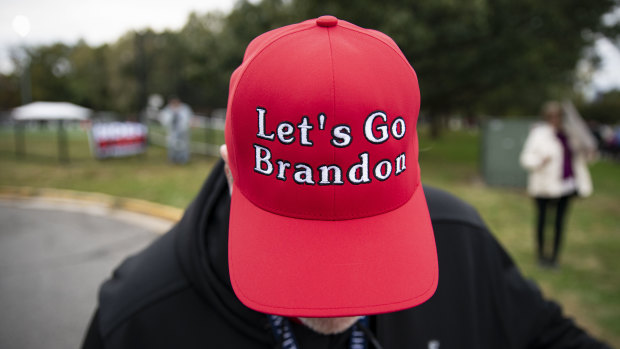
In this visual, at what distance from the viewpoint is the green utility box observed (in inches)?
387

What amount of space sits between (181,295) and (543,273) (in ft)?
15.8

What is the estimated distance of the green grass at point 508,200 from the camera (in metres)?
4.20

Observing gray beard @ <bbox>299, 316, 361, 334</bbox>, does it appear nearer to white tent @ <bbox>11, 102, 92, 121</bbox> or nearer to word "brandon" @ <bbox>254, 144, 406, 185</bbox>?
word "brandon" @ <bbox>254, 144, 406, 185</bbox>

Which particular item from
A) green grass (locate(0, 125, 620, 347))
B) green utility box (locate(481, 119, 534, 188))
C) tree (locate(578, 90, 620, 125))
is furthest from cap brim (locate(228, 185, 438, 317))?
tree (locate(578, 90, 620, 125))

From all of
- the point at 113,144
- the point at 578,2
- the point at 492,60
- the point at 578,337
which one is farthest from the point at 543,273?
the point at 113,144

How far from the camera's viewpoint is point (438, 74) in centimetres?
1590

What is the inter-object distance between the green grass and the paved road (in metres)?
1.23

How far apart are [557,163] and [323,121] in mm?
4644

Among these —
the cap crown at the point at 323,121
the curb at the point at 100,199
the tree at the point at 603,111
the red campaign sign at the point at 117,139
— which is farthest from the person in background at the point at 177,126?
the tree at the point at 603,111

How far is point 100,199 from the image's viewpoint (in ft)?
27.0

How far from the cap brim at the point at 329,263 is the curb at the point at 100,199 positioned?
19.9 ft

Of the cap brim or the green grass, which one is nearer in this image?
the cap brim

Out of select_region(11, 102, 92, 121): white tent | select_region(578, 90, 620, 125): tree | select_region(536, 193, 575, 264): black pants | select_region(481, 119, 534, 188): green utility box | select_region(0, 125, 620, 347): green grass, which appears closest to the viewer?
select_region(0, 125, 620, 347): green grass

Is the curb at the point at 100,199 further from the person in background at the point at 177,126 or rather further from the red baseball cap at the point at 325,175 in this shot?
the red baseball cap at the point at 325,175
